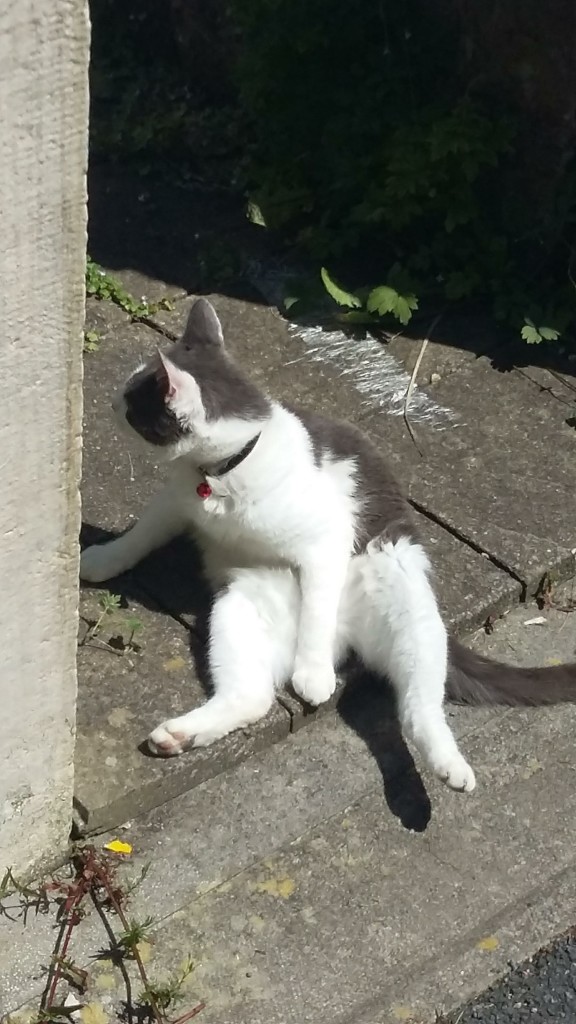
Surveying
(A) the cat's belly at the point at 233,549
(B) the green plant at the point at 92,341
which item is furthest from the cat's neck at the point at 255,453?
(B) the green plant at the point at 92,341

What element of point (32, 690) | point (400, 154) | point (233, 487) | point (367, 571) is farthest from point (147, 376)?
point (400, 154)

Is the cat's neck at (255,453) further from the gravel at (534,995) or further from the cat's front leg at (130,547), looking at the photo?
the gravel at (534,995)

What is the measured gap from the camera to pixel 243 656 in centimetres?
312

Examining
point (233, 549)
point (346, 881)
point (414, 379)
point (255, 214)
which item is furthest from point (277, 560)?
point (255, 214)

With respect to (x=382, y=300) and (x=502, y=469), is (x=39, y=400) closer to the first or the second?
(x=502, y=469)

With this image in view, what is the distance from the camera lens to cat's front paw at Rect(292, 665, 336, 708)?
3.10 metres

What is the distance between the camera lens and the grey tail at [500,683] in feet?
10.4

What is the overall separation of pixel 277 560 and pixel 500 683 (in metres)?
0.71

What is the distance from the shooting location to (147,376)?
308 cm

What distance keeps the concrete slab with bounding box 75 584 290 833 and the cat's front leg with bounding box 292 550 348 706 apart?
11 centimetres

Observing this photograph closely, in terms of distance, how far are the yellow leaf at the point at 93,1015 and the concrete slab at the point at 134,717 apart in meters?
0.45

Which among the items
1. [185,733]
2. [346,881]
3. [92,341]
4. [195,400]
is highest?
[195,400]

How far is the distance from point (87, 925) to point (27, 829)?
0.27 metres

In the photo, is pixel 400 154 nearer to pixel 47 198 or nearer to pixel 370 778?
pixel 370 778
